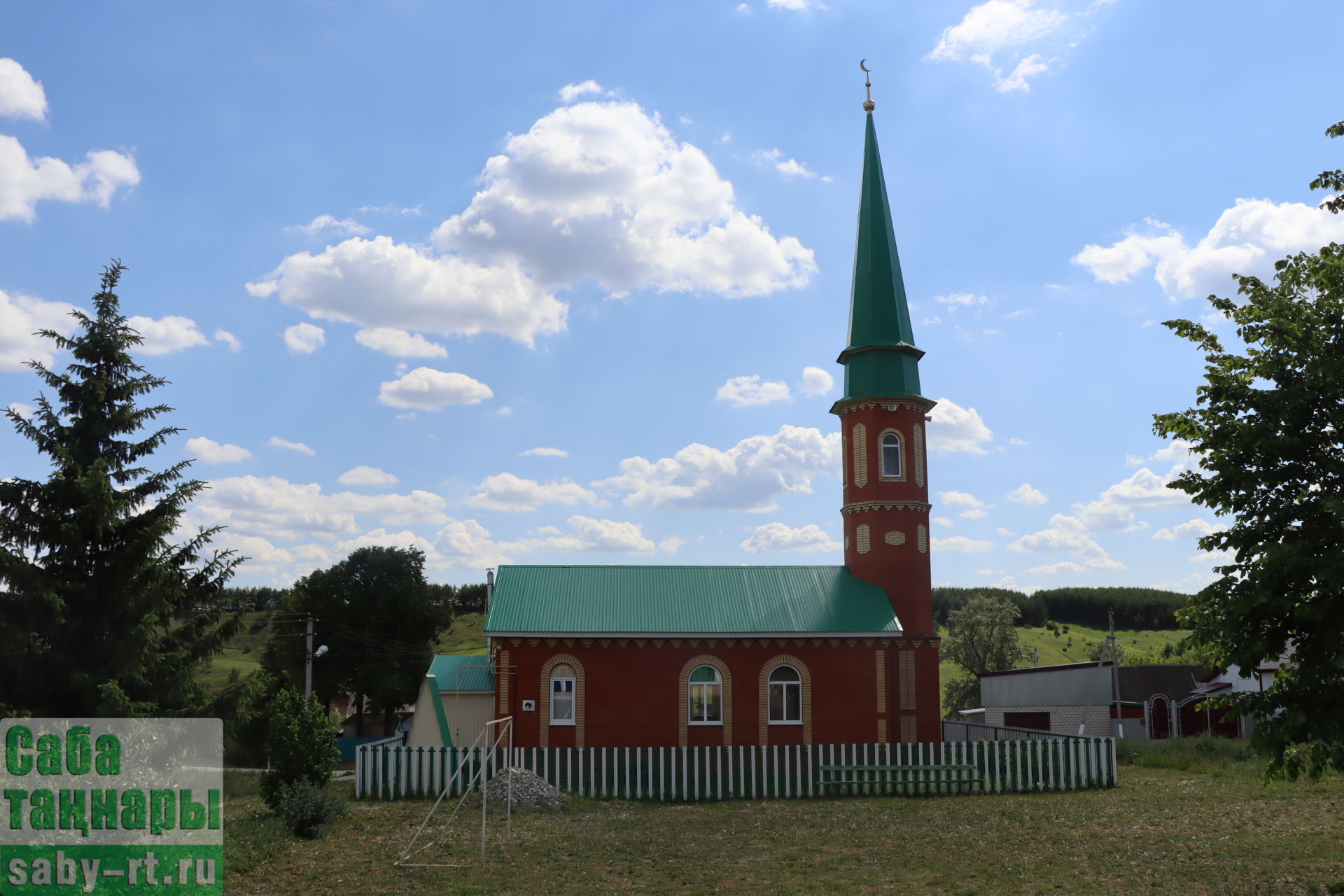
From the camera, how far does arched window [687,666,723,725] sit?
2558cm

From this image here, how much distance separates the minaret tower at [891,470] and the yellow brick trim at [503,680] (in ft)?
34.4

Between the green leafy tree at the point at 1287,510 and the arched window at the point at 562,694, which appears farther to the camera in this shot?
the arched window at the point at 562,694

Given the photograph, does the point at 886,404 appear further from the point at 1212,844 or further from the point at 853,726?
the point at 1212,844

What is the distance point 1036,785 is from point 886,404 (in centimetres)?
1125

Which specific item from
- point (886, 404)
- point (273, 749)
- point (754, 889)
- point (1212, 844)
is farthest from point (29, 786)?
point (886, 404)

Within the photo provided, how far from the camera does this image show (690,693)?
2555 centimetres

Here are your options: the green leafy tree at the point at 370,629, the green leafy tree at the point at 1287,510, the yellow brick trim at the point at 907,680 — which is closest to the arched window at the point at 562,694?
the yellow brick trim at the point at 907,680

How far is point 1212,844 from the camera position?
14695 mm

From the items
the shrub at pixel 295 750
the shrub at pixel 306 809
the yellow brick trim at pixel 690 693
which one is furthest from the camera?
the yellow brick trim at pixel 690 693

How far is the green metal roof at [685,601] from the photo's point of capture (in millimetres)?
25562

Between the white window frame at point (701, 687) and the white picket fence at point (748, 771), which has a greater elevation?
the white window frame at point (701, 687)

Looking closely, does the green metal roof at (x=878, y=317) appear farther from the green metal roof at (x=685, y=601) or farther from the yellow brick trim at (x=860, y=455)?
the green metal roof at (x=685, y=601)

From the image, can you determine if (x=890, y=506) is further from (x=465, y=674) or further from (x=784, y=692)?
(x=465, y=674)

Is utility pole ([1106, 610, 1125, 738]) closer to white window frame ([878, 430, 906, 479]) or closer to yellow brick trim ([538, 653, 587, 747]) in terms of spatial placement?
white window frame ([878, 430, 906, 479])
